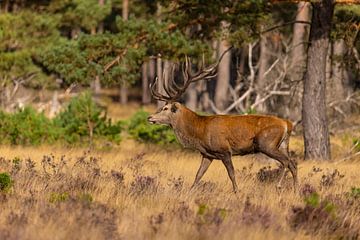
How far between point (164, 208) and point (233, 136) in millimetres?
2554

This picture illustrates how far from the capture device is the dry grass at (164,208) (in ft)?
22.1

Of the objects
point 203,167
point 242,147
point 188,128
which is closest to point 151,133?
point 188,128

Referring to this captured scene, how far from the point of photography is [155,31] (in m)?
14.4

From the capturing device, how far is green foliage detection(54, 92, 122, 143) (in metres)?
16.8

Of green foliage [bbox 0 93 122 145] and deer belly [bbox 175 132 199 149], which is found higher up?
deer belly [bbox 175 132 199 149]

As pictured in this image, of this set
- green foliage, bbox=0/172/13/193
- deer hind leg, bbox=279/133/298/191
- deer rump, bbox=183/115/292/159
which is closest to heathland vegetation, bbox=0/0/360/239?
green foliage, bbox=0/172/13/193

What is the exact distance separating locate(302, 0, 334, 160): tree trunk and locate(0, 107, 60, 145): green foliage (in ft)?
18.9

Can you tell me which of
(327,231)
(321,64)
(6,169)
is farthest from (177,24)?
(327,231)

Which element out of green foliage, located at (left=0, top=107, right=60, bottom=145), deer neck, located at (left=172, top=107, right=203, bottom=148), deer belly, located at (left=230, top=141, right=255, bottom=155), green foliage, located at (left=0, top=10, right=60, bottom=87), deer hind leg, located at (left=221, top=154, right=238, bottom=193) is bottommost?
green foliage, located at (left=0, top=107, right=60, bottom=145)

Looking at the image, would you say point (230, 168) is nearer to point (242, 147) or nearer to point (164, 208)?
point (242, 147)

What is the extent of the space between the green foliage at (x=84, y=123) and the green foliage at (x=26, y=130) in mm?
343

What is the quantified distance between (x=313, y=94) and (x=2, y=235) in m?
9.26

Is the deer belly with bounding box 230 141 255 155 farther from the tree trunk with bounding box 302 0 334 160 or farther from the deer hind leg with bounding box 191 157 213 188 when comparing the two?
the tree trunk with bounding box 302 0 334 160

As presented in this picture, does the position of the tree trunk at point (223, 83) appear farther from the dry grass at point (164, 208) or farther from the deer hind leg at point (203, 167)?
the deer hind leg at point (203, 167)
